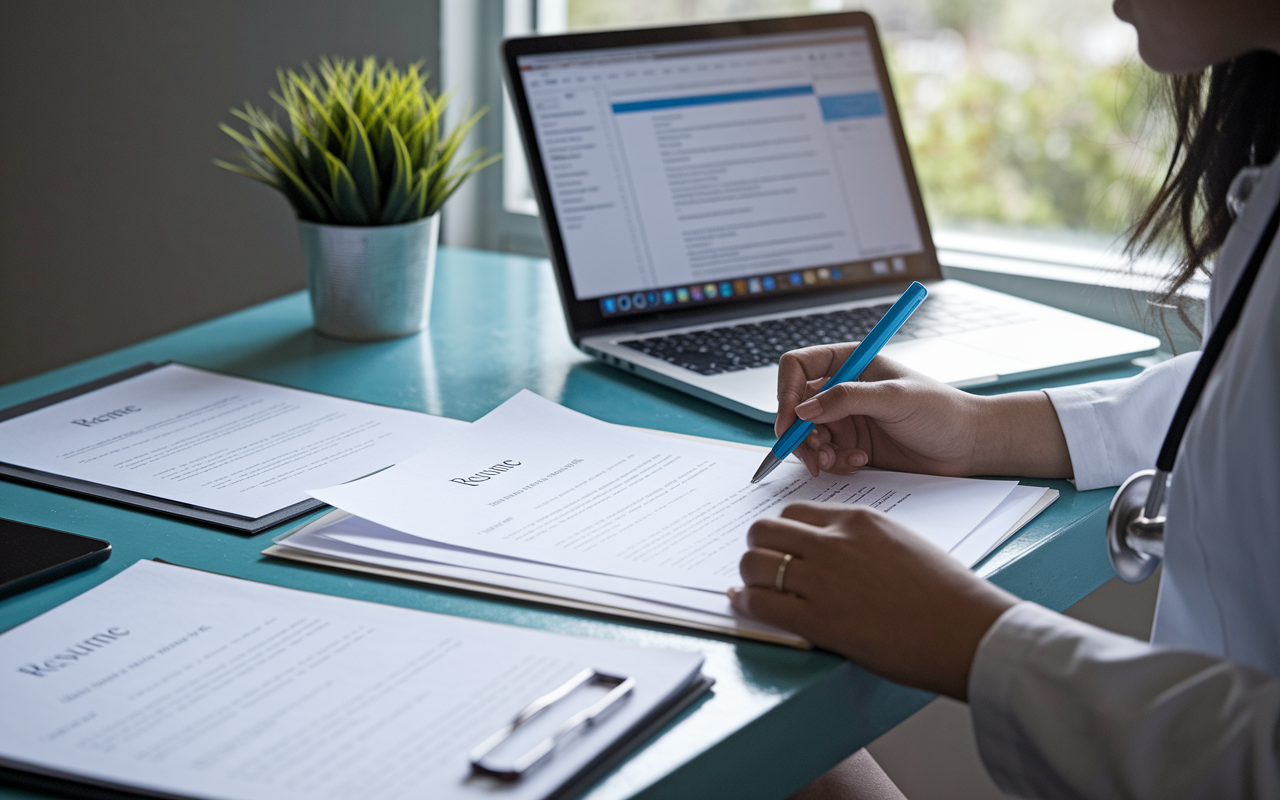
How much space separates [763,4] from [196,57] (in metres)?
1.30

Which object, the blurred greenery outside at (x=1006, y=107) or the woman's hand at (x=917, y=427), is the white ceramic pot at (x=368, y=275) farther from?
the blurred greenery outside at (x=1006, y=107)

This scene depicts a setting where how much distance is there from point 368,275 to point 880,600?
0.67m

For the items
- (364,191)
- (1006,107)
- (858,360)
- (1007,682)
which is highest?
(1006,107)

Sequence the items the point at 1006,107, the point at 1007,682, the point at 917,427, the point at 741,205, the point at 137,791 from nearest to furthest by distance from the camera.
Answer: the point at 137,791
the point at 1007,682
the point at 917,427
the point at 741,205
the point at 1006,107

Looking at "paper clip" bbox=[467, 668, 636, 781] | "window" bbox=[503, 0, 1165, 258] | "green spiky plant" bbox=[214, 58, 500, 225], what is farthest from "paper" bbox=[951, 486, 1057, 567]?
"window" bbox=[503, 0, 1165, 258]

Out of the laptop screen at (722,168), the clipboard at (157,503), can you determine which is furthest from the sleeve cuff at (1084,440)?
the clipboard at (157,503)

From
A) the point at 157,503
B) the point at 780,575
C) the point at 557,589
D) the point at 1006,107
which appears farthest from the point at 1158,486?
the point at 1006,107

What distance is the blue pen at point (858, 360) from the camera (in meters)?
0.71

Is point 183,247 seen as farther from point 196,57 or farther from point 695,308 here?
point 695,308

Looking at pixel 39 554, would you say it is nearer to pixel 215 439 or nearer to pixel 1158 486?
pixel 215 439

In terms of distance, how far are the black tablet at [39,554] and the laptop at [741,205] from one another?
19.0 inches

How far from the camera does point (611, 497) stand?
68 centimetres

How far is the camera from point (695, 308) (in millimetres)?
1097

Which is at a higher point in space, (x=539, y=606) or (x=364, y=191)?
(x=364, y=191)
